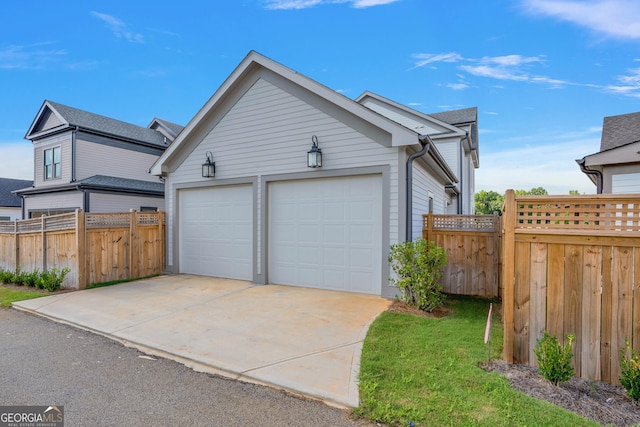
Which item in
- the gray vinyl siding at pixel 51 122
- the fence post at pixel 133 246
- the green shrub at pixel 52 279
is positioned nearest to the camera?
the green shrub at pixel 52 279

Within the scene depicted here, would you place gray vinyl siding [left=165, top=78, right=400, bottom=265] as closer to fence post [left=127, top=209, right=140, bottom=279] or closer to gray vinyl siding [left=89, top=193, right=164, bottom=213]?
fence post [left=127, top=209, right=140, bottom=279]

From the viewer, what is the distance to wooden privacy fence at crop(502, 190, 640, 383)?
3049mm

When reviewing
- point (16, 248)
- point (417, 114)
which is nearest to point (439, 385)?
point (16, 248)

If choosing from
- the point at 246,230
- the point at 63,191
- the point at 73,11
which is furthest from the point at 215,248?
the point at 63,191

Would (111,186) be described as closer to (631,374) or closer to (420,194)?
(420,194)

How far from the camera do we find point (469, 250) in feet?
23.5

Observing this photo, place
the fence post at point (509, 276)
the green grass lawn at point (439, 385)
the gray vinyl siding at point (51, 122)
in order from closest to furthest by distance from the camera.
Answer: the green grass lawn at point (439, 385)
the fence post at point (509, 276)
the gray vinyl siding at point (51, 122)

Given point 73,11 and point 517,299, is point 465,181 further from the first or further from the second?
point 73,11

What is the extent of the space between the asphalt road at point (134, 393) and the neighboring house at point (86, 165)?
1199 cm

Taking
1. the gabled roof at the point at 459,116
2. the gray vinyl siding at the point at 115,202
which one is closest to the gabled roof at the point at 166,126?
the gray vinyl siding at the point at 115,202

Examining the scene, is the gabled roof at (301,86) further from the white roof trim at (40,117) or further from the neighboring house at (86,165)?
the white roof trim at (40,117)

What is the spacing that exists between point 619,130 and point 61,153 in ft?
69.6

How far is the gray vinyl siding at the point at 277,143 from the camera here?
22.0 feet

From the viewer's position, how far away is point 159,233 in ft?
31.3
